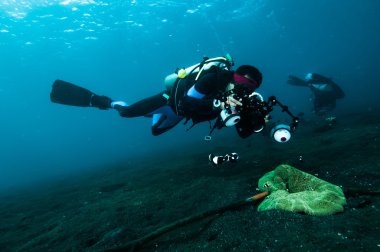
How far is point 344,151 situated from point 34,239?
8.46 meters

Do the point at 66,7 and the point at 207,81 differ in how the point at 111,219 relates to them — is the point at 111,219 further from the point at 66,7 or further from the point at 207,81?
the point at 66,7

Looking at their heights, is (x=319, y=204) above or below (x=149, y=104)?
below

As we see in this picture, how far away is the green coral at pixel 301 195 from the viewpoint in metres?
3.77

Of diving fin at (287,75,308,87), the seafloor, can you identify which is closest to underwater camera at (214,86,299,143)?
the seafloor

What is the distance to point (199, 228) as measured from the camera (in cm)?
423

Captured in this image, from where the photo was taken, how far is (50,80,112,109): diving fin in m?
9.13

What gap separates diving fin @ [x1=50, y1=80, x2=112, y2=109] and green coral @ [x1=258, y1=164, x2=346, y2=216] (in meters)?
6.57

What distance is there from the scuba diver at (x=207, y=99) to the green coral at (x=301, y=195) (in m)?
1.11

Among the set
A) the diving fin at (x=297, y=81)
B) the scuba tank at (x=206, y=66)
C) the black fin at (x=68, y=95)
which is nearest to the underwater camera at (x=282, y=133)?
the scuba tank at (x=206, y=66)

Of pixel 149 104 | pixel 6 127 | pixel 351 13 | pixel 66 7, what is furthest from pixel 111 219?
pixel 6 127

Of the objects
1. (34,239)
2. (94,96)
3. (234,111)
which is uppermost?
(94,96)

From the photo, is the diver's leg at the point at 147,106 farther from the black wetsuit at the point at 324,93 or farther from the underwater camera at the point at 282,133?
the black wetsuit at the point at 324,93

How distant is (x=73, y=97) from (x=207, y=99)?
5735mm

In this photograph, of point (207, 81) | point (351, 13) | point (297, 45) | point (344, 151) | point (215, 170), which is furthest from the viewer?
point (297, 45)
